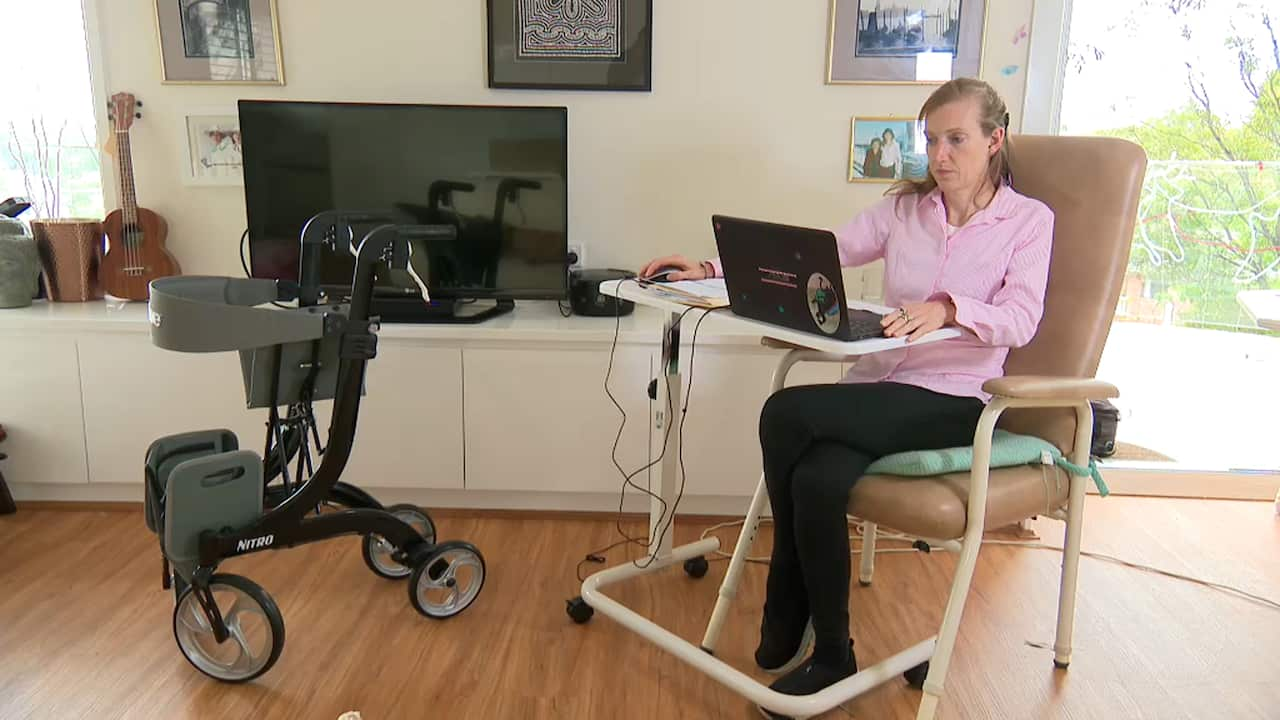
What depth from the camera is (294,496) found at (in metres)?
1.95

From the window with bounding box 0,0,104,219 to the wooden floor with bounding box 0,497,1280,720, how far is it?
103cm

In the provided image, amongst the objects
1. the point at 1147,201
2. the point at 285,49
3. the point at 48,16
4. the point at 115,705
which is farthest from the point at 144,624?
the point at 1147,201

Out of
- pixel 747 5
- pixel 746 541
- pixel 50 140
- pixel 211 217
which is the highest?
pixel 747 5

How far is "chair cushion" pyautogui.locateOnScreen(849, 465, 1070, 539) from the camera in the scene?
5.25 ft

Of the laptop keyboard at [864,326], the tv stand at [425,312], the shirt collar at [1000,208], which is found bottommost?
the tv stand at [425,312]

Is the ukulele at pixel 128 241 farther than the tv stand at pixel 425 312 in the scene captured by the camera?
Yes

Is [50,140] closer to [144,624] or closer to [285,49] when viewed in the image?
[285,49]

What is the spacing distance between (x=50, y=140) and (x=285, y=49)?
836 mm

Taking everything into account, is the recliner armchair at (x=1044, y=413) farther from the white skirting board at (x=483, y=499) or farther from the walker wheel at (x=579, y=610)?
the white skirting board at (x=483, y=499)

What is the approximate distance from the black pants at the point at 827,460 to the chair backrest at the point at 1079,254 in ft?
0.62

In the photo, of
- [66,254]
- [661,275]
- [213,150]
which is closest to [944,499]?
[661,275]

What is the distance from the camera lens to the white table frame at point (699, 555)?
161cm

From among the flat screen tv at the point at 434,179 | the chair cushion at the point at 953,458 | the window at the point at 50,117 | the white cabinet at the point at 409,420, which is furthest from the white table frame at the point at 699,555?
the window at the point at 50,117

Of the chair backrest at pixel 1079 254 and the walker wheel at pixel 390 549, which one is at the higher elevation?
the chair backrest at pixel 1079 254
